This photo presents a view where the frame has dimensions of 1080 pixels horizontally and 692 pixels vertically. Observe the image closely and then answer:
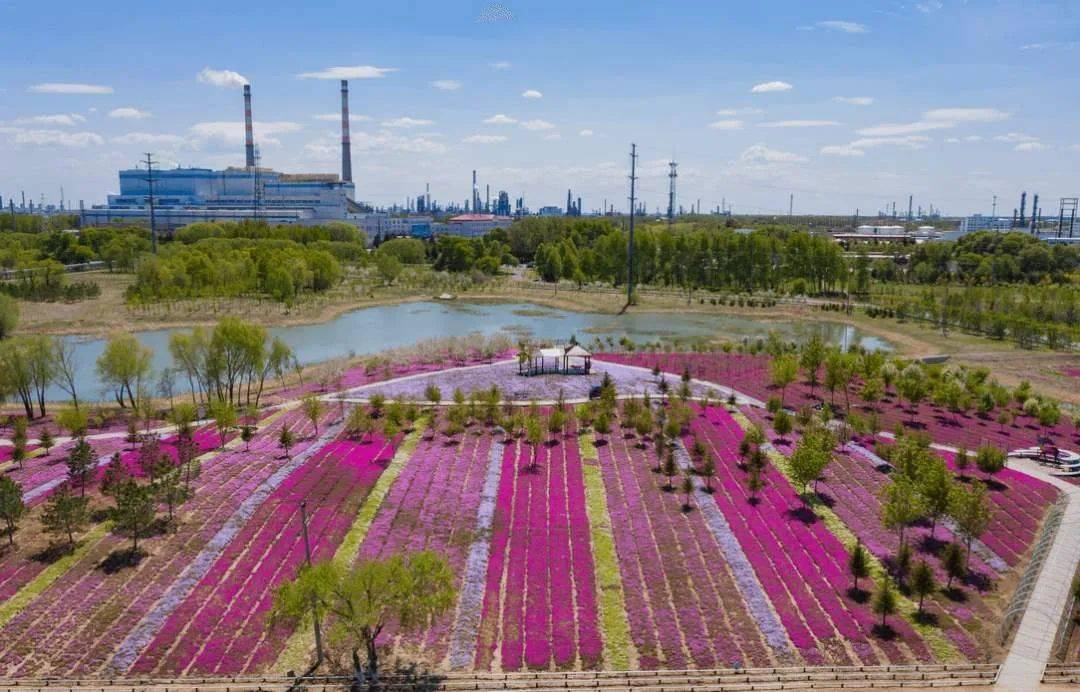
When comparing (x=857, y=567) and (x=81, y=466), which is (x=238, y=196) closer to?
(x=81, y=466)

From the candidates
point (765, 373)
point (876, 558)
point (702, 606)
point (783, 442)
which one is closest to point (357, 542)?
point (702, 606)

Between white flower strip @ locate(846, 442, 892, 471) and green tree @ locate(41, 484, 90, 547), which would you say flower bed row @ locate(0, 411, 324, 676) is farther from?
white flower strip @ locate(846, 442, 892, 471)

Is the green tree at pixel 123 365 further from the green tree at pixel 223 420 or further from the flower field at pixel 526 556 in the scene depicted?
the green tree at pixel 223 420

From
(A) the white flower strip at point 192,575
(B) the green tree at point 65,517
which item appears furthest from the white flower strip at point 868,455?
(B) the green tree at point 65,517

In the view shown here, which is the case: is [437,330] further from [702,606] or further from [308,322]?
[702,606]

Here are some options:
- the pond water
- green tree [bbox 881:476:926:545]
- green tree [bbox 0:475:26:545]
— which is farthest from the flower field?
the pond water

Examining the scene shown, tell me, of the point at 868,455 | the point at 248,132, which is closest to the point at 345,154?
the point at 248,132

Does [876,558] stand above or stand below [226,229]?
below
